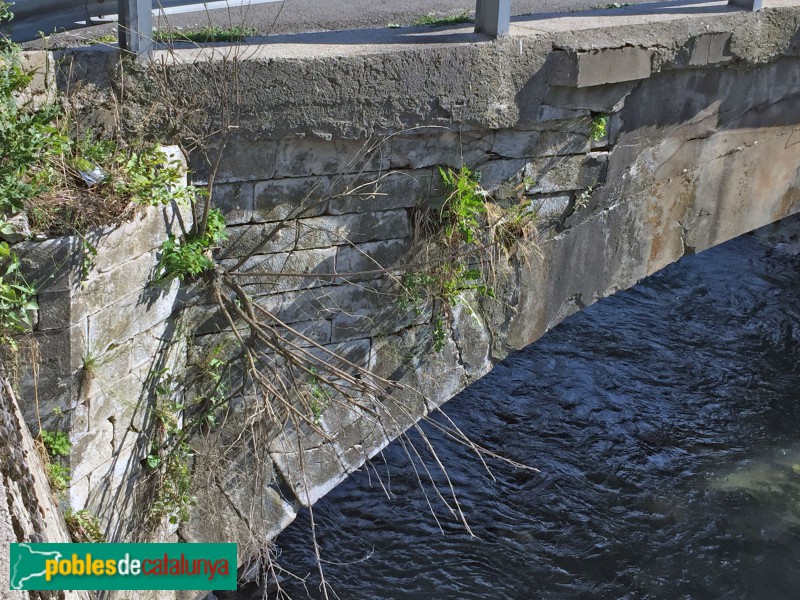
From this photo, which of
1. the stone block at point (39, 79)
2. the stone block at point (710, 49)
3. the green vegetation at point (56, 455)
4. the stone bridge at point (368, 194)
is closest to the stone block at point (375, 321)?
the stone bridge at point (368, 194)

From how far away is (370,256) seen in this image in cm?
369

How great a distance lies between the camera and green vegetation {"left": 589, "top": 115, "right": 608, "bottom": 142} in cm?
393

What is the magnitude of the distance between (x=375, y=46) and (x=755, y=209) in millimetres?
2529

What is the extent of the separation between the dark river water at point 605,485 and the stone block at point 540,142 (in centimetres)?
150

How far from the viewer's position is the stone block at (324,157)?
3.37 meters

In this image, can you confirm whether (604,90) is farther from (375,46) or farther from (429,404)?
(429,404)

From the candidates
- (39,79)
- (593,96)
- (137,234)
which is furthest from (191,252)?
(593,96)

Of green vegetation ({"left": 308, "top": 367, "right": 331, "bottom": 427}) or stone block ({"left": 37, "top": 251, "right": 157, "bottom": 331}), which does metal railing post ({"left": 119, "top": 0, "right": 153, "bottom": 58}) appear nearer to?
stone block ({"left": 37, "top": 251, "right": 157, "bottom": 331})

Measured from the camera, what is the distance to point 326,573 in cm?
482

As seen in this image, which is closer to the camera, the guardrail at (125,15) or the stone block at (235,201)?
the guardrail at (125,15)

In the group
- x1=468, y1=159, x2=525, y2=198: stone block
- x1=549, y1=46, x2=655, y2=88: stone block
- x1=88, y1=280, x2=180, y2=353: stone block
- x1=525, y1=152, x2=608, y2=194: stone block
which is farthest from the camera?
x1=525, y1=152, x2=608, y2=194: stone block

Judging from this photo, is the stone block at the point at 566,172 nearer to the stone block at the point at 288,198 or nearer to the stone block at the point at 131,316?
the stone block at the point at 288,198

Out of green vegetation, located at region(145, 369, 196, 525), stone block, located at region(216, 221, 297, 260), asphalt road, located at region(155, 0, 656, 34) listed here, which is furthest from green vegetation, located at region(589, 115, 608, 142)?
green vegetation, located at region(145, 369, 196, 525)

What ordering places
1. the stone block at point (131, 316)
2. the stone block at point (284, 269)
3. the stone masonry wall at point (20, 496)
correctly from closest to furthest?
the stone masonry wall at point (20, 496) → the stone block at point (131, 316) → the stone block at point (284, 269)
